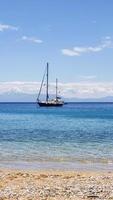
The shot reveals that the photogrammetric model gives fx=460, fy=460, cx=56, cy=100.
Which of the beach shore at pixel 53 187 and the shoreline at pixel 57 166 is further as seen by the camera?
the shoreline at pixel 57 166

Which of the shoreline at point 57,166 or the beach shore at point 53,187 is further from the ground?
the beach shore at point 53,187

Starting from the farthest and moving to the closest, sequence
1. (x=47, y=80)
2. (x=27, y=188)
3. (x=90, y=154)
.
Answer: (x=47, y=80)
(x=90, y=154)
(x=27, y=188)

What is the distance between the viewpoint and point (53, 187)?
786 inches

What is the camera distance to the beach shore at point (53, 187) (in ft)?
58.9

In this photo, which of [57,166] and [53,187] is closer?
[53,187]

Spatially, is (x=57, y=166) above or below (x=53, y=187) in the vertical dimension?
below

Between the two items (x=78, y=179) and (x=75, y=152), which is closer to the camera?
(x=78, y=179)

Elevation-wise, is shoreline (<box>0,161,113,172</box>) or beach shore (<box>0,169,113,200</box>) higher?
beach shore (<box>0,169,113,200</box>)

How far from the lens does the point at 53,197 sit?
1780 cm

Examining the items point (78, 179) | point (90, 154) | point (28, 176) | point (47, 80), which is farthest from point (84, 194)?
point (47, 80)

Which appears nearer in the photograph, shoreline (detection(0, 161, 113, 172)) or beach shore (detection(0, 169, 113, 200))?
beach shore (detection(0, 169, 113, 200))

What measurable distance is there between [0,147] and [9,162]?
33.9 ft

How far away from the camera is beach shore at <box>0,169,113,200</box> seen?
17.9m

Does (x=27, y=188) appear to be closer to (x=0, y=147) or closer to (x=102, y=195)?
(x=102, y=195)
